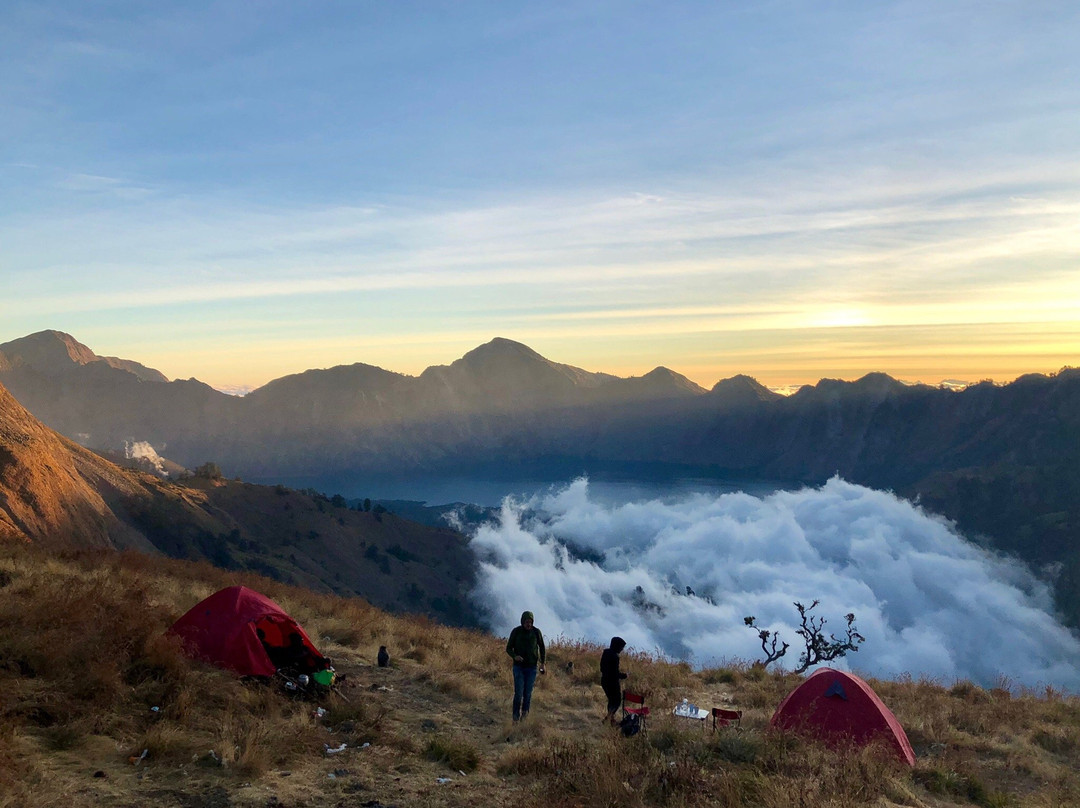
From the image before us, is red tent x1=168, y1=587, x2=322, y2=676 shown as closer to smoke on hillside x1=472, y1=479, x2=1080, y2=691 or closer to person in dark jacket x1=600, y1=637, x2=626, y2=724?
person in dark jacket x1=600, y1=637, x2=626, y2=724

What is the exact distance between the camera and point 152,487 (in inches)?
2338

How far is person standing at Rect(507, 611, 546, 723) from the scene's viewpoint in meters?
10.7

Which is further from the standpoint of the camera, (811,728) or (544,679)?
(544,679)

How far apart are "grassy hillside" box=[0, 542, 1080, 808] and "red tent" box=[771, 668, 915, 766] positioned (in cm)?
77

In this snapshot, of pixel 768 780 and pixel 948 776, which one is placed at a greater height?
pixel 768 780

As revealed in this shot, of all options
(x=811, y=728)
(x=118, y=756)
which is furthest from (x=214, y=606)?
(x=811, y=728)

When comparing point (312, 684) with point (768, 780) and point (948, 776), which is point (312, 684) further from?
point (948, 776)

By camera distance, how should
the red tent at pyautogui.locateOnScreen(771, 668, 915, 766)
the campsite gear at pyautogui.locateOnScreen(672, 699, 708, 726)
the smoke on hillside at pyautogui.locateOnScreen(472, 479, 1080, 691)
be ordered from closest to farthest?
the campsite gear at pyautogui.locateOnScreen(672, 699, 708, 726), the red tent at pyautogui.locateOnScreen(771, 668, 915, 766), the smoke on hillside at pyautogui.locateOnScreen(472, 479, 1080, 691)

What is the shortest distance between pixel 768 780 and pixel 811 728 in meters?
4.02

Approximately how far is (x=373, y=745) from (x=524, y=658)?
9.01 ft

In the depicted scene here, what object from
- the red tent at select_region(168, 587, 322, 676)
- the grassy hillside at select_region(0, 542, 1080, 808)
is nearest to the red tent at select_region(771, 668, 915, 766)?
the grassy hillside at select_region(0, 542, 1080, 808)

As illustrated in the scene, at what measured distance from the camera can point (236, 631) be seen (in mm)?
10500

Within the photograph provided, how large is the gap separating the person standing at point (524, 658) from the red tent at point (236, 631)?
10.6 ft

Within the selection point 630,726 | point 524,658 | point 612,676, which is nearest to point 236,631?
point 524,658
